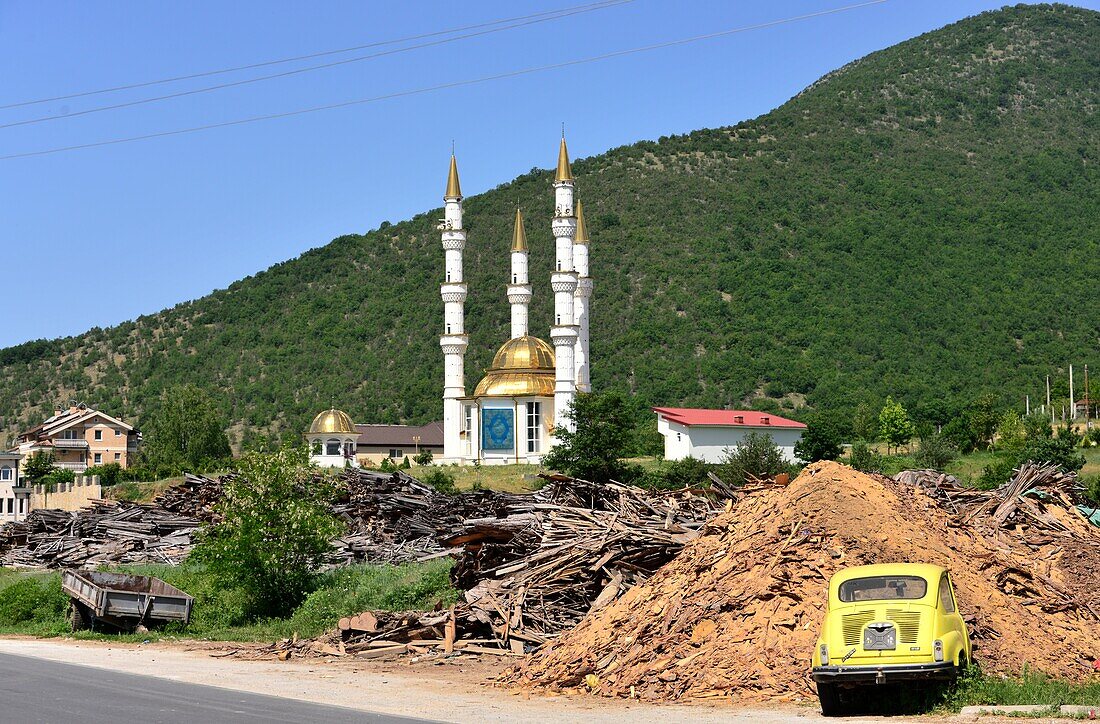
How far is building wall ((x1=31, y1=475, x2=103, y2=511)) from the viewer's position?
217 feet

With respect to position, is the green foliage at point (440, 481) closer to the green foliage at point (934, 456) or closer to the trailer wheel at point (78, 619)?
the green foliage at point (934, 456)

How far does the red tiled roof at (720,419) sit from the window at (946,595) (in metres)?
56.6

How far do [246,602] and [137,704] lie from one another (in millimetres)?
12862

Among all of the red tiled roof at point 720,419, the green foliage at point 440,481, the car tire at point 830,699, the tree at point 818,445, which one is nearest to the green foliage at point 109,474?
the green foliage at point 440,481

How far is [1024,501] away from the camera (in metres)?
25.2

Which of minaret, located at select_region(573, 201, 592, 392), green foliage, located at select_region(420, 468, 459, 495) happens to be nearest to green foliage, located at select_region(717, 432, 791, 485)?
minaret, located at select_region(573, 201, 592, 392)

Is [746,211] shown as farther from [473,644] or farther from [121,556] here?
[473,644]

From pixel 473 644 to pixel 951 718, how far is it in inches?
369

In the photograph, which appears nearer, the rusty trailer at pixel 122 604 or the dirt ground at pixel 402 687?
the dirt ground at pixel 402 687

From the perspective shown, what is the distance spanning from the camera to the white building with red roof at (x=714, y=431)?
73.4 m

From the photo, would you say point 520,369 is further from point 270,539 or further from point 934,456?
point 270,539

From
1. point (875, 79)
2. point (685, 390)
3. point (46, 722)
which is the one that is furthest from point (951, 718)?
point (875, 79)

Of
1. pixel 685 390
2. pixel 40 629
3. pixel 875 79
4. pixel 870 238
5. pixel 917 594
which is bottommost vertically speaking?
pixel 40 629

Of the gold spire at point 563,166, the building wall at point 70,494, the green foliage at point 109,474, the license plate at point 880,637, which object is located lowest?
the license plate at point 880,637
